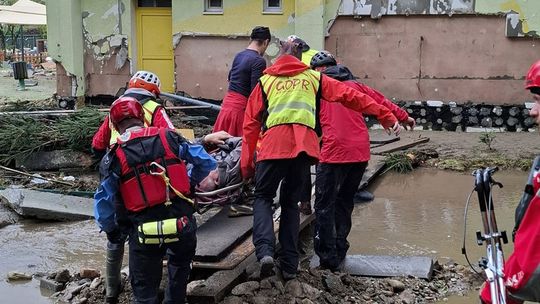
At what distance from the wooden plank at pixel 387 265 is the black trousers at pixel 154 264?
5.54ft

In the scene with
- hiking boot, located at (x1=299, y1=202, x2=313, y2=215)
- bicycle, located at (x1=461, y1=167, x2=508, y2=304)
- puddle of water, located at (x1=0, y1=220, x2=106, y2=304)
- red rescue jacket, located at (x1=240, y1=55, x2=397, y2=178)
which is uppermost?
red rescue jacket, located at (x1=240, y1=55, x2=397, y2=178)

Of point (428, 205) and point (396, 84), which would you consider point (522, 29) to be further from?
point (428, 205)

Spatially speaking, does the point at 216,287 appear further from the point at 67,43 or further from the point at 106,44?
the point at 67,43

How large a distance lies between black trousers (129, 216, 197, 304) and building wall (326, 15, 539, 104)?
911 cm

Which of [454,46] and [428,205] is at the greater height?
[454,46]

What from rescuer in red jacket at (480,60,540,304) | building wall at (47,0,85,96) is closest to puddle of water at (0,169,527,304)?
rescuer in red jacket at (480,60,540,304)

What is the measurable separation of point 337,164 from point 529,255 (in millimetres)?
2870

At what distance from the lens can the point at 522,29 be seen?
11984mm

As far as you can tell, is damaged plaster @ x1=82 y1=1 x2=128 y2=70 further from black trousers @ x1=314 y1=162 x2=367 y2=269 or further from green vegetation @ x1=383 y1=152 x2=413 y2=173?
black trousers @ x1=314 y1=162 x2=367 y2=269

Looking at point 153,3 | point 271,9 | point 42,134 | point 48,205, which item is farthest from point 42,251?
point 153,3

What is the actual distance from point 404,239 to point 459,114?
6.41 metres

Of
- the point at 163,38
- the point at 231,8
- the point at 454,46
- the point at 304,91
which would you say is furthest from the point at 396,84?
the point at 304,91

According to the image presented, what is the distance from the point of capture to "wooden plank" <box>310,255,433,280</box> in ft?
18.3

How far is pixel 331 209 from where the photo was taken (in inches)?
219
